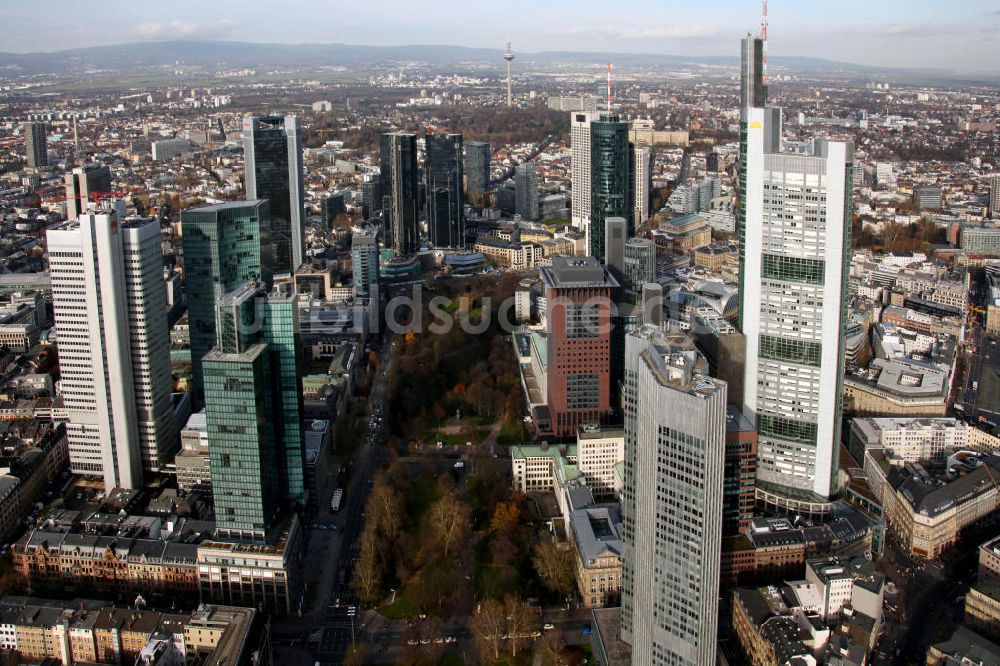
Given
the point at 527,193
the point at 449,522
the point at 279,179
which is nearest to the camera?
the point at 449,522

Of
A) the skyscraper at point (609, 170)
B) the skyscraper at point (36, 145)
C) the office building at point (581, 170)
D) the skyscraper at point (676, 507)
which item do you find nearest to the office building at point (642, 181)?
the office building at point (581, 170)

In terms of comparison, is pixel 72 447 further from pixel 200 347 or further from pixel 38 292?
pixel 38 292

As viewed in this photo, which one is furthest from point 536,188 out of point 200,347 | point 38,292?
point 200,347

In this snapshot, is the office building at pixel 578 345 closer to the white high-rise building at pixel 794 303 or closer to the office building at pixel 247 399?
the white high-rise building at pixel 794 303

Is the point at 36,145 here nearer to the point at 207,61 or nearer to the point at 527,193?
the point at 527,193

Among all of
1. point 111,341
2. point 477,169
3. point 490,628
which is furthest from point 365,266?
point 477,169
